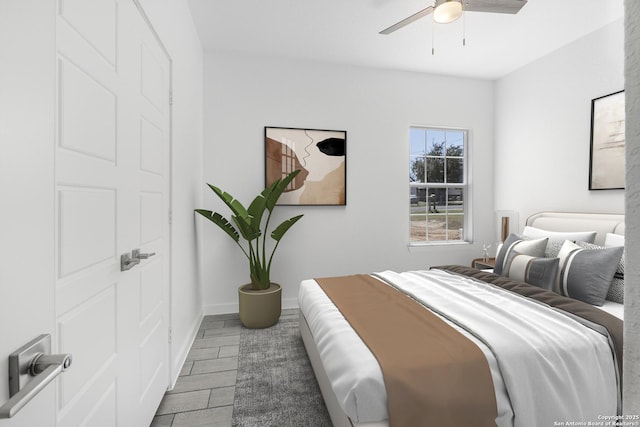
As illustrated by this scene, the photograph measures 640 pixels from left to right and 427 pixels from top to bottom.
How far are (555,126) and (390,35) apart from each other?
2.07m

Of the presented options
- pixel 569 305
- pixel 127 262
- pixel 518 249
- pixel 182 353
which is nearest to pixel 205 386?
pixel 182 353

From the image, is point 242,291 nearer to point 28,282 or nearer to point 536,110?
point 28,282

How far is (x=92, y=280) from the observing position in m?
1.10

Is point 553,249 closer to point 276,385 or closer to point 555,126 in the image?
point 555,126

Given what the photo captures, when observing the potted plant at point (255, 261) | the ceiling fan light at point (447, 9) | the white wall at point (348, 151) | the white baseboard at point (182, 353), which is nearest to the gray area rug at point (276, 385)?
the potted plant at point (255, 261)

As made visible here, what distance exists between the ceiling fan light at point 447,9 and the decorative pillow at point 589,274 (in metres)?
1.88

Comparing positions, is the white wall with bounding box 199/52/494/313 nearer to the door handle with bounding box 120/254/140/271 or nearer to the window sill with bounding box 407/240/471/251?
the window sill with bounding box 407/240/471/251

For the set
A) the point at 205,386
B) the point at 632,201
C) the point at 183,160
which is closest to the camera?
the point at 632,201

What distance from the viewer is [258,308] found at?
9.56ft

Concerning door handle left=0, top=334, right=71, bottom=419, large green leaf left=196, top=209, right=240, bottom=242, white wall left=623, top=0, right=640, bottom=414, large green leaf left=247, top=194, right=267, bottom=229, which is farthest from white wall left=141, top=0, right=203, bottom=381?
white wall left=623, top=0, right=640, bottom=414

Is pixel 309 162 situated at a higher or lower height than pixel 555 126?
lower

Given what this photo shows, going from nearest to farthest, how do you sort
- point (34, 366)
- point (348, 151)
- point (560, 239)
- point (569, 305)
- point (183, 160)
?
point (34, 366) → point (569, 305) → point (183, 160) → point (560, 239) → point (348, 151)

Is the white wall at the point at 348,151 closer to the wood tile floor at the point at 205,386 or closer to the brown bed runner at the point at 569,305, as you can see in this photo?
the wood tile floor at the point at 205,386

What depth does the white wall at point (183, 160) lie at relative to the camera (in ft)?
6.87
